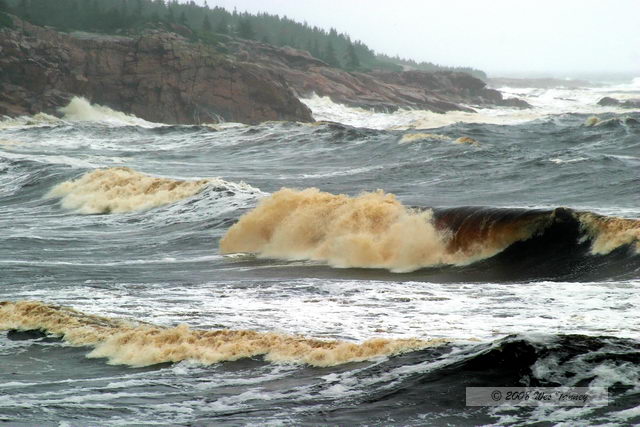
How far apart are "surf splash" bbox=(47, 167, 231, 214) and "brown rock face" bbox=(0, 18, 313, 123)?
33.2 m

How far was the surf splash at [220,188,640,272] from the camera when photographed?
1198 centimetres

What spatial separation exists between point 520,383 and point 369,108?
205 ft

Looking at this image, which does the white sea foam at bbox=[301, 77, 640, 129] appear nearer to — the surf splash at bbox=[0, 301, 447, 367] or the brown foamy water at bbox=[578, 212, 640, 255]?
the brown foamy water at bbox=[578, 212, 640, 255]

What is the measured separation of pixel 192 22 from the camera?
107125 mm

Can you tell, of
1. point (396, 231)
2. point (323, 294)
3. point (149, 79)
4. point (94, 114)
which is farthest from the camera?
point (149, 79)

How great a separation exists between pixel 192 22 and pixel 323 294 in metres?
101

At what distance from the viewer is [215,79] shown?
58.0m

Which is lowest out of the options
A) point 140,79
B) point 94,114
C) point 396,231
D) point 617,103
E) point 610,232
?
point 396,231

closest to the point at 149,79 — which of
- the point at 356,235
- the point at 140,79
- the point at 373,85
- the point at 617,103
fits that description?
the point at 140,79

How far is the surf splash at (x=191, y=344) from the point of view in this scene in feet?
22.7

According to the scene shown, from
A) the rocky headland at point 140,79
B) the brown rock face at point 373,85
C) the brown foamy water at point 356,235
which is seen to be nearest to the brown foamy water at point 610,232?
the brown foamy water at point 356,235

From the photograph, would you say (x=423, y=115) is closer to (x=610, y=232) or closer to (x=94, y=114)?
(x=94, y=114)

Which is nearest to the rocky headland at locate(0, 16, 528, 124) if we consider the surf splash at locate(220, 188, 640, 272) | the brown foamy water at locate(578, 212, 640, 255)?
the surf splash at locate(220, 188, 640, 272)

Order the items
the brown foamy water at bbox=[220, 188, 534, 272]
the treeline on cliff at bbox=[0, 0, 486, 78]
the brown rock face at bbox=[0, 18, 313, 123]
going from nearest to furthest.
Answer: the brown foamy water at bbox=[220, 188, 534, 272], the brown rock face at bbox=[0, 18, 313, 123], the treeline on cliff at bbox=[0, 0, 486, 78]
